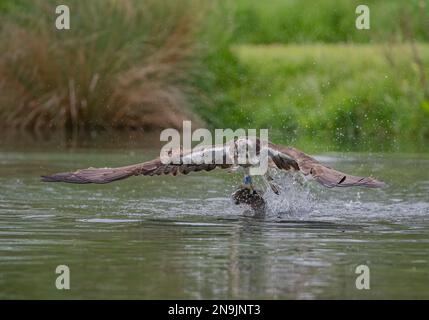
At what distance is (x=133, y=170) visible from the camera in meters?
12.4

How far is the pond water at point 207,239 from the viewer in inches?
360

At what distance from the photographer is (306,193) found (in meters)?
13.9

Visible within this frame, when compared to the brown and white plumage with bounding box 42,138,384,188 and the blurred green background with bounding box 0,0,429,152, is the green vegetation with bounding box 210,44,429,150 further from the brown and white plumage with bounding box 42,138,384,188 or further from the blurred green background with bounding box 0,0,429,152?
the brown and white plumage with bounding box 42,138,384,188

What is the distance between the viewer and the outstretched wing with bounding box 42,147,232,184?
478 inches

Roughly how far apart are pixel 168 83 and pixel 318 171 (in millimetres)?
13447

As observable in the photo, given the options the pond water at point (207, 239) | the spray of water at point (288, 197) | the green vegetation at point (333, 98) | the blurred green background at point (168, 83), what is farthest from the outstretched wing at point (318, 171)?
the blurred green background at point (168, 83)

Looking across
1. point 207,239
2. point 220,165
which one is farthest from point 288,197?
Result: point 207,239

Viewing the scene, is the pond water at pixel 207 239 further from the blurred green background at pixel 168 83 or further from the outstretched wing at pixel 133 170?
the blurred green background at pixel 168 83

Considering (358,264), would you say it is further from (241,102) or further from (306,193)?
(241,102)

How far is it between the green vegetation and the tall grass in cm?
146

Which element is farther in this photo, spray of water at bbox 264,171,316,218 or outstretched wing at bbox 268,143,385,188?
spray of water at bbox 264,171,316,218

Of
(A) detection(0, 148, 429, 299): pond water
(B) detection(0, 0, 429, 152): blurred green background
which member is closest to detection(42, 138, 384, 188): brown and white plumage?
(A) detection(0, 148, 429, 299): pond water

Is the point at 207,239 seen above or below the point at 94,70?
below

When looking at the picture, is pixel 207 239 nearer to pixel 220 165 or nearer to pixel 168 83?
pixel 220 165
